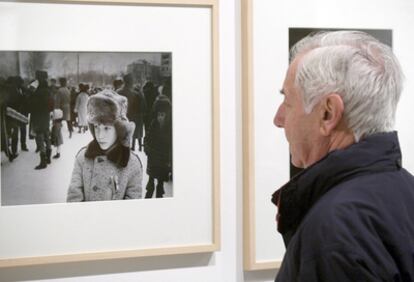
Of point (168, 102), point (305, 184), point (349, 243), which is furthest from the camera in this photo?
point (168, 102)

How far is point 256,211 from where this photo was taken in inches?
51.7

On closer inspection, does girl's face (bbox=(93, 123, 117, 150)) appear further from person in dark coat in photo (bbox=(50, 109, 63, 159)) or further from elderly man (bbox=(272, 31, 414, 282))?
elderly man (bbox=(272, 31, 414, 282))

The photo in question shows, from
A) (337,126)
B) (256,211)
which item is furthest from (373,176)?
(256,211)

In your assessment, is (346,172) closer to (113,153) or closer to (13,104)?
(113,153)

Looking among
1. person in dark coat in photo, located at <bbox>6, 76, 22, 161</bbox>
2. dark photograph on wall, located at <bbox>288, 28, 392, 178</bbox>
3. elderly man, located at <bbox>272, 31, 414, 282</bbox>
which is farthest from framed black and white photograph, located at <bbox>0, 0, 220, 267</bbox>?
elderly man, located at <bbox>272, 31, 414, 282</bbox>

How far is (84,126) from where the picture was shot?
1.19 m

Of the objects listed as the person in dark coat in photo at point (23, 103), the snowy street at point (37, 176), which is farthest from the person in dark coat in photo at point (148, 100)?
the person in dark coat in photo at point (23, 103)

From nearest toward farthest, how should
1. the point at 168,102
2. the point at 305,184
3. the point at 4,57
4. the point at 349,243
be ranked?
1. the point at 349,243
2. the point at 305,184
3. the point at 4,57
4. the point at 168,102

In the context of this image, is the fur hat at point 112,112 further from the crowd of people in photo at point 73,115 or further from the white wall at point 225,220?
the white wall at point 225,220

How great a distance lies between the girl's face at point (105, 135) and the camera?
3.92 ft

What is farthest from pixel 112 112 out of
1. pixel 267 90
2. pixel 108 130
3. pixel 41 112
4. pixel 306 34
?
pixel 306 34

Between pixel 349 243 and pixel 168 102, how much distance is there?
0.68 metres

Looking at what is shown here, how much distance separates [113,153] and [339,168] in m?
0.61

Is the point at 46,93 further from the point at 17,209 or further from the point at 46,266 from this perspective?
the point at 46,266
